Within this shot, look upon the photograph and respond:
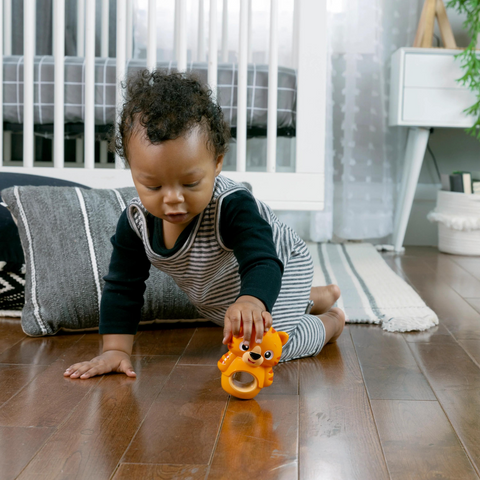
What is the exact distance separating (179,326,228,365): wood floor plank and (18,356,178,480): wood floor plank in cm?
6

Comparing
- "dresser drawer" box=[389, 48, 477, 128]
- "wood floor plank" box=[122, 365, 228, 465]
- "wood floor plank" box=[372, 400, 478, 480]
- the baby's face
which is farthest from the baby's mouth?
"dresser drawer" box=[389, 48, 477, 128]

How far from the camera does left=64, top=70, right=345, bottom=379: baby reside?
0.73 m

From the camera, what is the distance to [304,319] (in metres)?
1.00

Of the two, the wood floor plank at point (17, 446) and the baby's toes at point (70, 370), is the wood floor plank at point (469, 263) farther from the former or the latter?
the wood floor plank at point (17, 446)

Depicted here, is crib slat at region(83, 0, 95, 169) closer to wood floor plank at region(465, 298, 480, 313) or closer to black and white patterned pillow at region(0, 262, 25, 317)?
black and white patterned pillow at region(0, 262, 25, 317)

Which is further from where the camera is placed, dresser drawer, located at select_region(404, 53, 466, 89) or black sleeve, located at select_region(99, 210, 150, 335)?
dresser drawer, located at select_region(404, 53, 466, 89)

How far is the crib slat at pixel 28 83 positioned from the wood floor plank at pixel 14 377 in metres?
0.86

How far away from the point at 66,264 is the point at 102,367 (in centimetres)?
32

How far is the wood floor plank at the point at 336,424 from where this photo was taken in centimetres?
60

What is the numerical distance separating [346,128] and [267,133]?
2.74 ft

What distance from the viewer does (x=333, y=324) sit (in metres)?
1.06

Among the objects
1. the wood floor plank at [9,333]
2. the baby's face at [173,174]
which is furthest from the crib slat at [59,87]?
the baby's face at [173,174]

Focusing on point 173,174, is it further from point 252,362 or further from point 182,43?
point 182,43

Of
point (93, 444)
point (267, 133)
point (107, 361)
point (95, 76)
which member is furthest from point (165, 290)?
point (95, 76)
